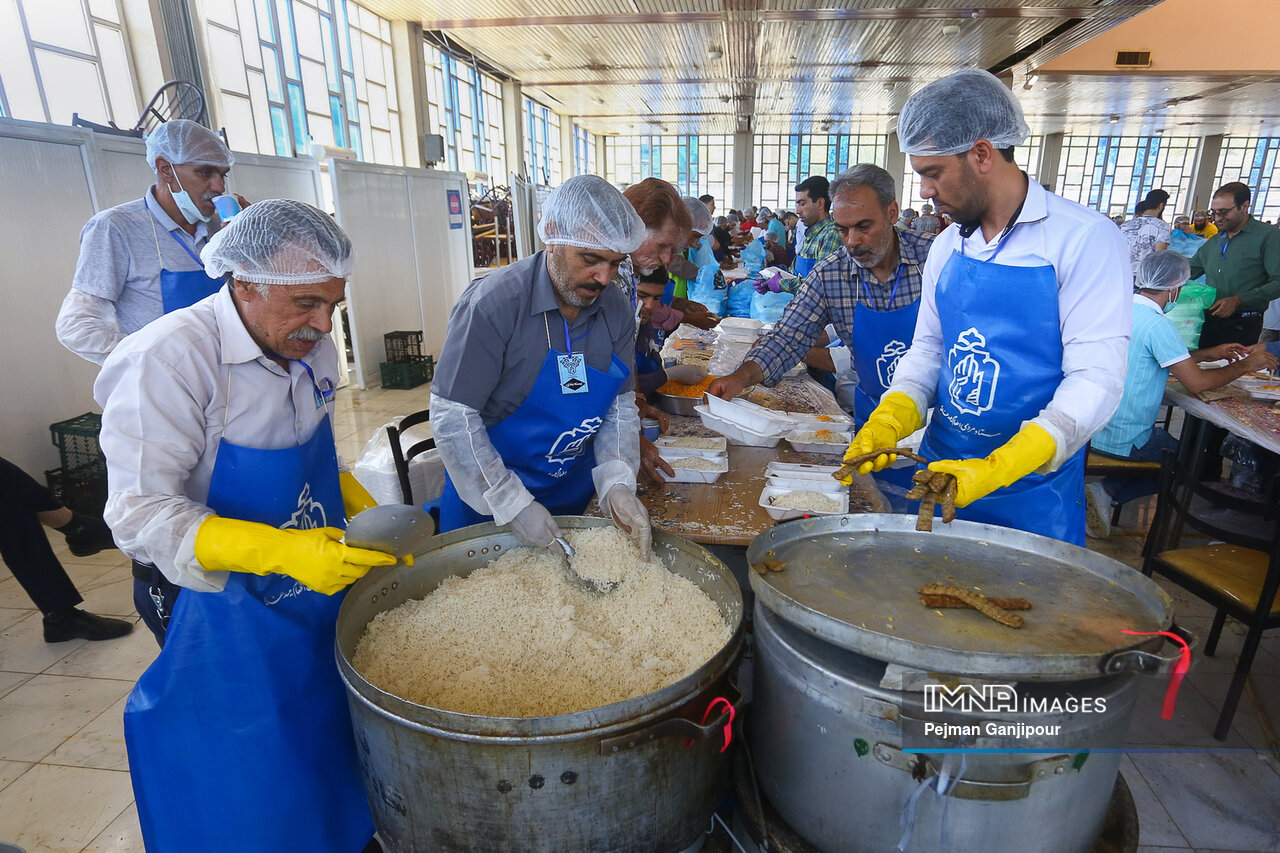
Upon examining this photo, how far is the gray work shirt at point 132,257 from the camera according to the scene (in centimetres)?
261

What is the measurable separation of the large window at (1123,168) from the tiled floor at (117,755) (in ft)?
87.5

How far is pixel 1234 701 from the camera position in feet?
7.84

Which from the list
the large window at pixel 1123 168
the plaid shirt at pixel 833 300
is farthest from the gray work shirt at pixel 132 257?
the large window at pixel 1123 168

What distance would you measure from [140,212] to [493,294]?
6.49 feet

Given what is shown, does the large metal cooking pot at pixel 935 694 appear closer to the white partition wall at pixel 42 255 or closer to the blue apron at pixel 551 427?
the blue apron at pixel 551 427

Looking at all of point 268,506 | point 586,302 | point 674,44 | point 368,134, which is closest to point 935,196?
point 586,302

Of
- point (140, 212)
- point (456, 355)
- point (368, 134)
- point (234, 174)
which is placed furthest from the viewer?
point (368, 134)

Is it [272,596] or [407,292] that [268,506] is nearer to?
[272,596]

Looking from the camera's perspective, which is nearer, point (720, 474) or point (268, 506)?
point (268, 506)

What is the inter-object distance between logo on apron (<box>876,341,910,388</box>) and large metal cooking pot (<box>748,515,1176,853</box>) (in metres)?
1.55

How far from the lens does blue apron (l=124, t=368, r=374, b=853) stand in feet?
4.31

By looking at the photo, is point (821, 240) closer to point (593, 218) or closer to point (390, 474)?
point (390, 474)

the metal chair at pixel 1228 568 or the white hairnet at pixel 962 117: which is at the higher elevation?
the white hairnet at pixel 962 117

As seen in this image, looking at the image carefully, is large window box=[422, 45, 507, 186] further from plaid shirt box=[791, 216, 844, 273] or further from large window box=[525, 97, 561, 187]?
plaid shirt box=[791, 216, 844, 273]
